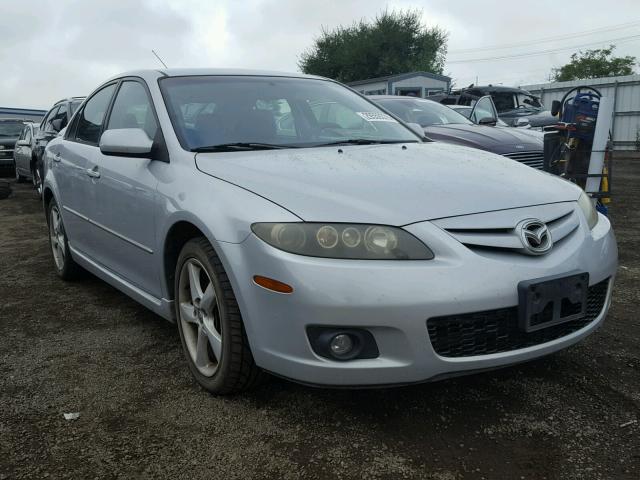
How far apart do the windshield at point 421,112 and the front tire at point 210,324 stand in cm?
522

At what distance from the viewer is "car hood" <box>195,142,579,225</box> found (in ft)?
7.33

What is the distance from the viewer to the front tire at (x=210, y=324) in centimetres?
237

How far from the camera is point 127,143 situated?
2.92 m

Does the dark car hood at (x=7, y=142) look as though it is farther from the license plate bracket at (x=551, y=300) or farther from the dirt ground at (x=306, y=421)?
the license plate bracket at (x=551, y=300)

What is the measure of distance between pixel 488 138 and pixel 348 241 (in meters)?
4.80

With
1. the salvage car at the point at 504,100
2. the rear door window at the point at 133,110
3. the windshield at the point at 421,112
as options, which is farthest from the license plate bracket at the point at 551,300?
the salvage car at the point at 504,100

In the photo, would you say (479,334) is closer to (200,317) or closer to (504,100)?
(200,317)

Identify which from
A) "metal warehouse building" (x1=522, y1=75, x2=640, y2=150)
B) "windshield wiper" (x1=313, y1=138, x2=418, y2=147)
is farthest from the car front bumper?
"metal warehouse building" (x1=522, y1=75, x2=640, y2=150)

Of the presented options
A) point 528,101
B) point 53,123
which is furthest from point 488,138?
point 528,101

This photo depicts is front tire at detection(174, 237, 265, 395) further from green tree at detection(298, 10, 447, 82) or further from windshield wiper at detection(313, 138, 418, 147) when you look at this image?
green tree at detection(298, 10, 447, 82)

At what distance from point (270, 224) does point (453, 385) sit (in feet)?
3.71

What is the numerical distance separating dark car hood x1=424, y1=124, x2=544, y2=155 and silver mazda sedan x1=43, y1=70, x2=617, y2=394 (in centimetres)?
325

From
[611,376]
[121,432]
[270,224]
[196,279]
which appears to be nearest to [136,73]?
[196,279]

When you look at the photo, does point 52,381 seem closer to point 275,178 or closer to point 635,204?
point 275,178
